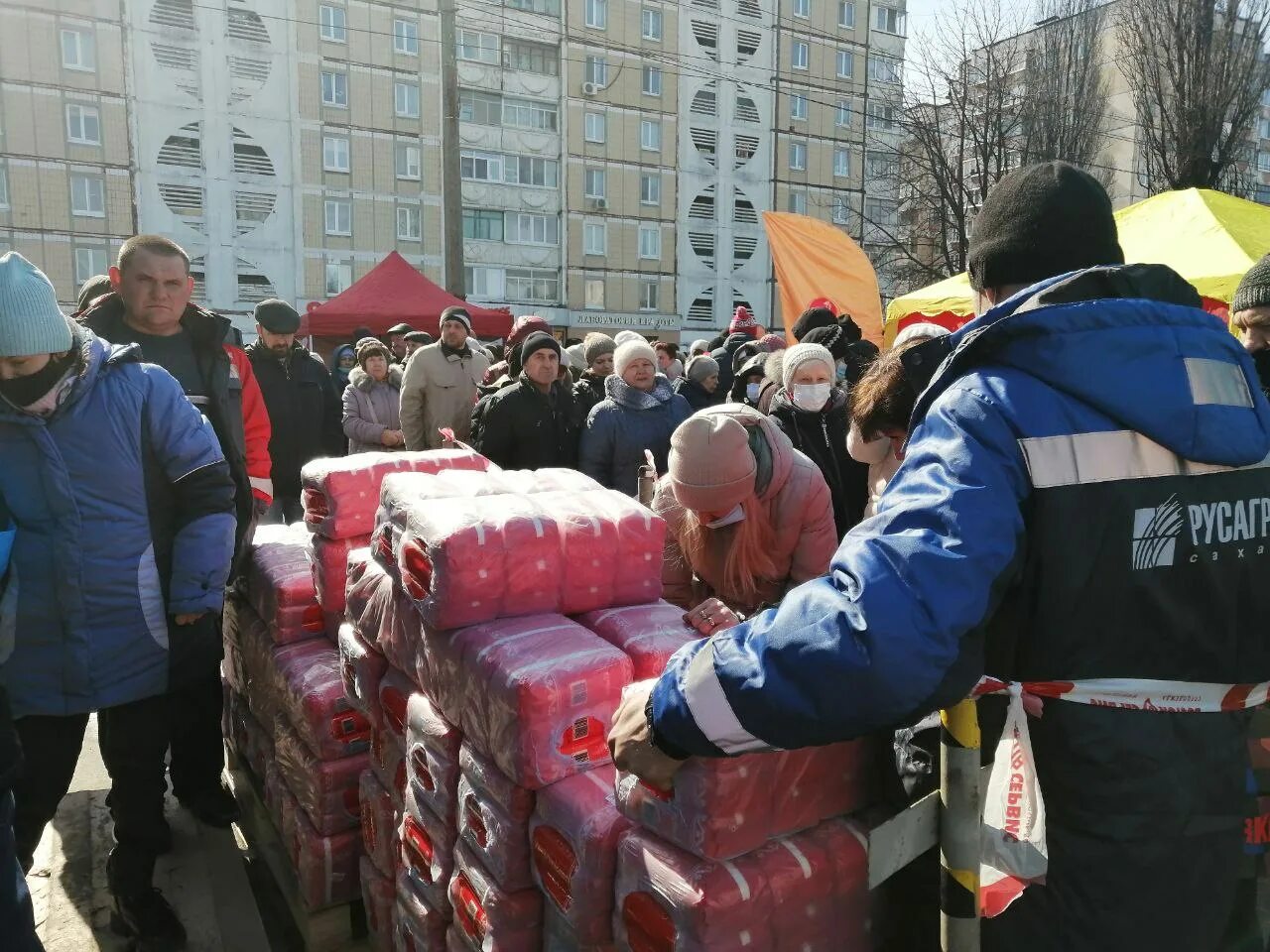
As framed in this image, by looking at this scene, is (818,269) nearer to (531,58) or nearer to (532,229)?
(532,229)

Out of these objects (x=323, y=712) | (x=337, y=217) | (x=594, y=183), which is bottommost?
(x=323, y=712)

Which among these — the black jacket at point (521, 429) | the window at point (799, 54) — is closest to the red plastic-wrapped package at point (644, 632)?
the black jacket at point (521, 429)

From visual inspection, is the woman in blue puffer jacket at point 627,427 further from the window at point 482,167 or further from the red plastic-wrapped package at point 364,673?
the window at point 482,167

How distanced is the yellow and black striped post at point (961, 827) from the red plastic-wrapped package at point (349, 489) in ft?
6.91

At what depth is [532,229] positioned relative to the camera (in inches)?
1433

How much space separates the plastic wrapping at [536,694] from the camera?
179cm

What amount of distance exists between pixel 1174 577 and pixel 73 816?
3935 millimetres

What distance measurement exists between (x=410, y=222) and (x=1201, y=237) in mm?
31277

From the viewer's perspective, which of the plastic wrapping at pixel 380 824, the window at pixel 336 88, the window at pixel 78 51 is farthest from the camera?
the window at pixel 336 88

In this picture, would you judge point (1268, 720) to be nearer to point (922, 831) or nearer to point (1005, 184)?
point (922, 831)

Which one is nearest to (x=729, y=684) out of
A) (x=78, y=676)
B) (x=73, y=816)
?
(x=78, y=676)

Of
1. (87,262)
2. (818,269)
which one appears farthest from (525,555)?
(87,262)

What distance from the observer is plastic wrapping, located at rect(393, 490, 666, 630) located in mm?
2002

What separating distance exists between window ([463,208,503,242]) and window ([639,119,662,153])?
7.60 metres
